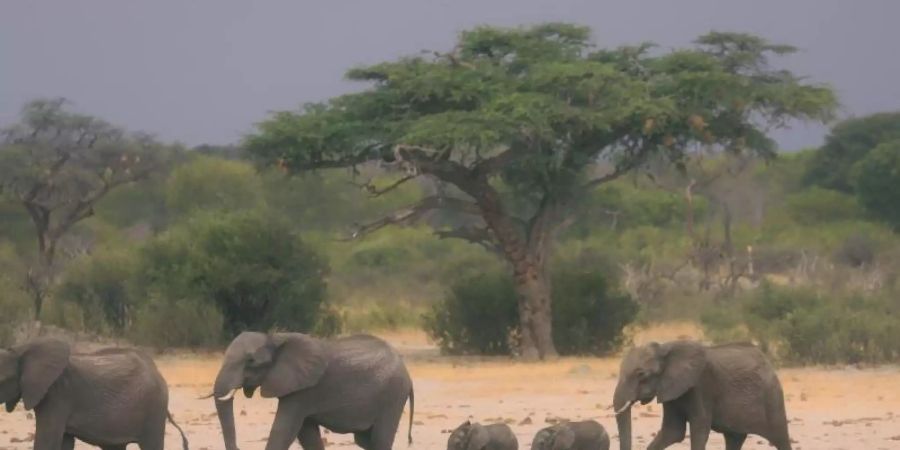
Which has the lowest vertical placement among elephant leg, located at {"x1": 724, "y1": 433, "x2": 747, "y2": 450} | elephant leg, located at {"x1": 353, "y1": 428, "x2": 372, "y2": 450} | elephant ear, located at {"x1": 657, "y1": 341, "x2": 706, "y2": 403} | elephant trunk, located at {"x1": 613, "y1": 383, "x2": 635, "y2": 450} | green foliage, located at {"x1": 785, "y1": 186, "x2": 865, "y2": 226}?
green foliage, located at {"x1": 785, "y1": 186, "x2": 865, "y2": 226}

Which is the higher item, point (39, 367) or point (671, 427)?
point (39, 367)

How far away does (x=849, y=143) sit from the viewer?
68562mm

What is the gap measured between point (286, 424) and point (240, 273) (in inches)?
626

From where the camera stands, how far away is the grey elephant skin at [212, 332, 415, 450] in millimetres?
12648

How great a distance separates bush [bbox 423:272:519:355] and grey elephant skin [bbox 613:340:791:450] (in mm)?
14840

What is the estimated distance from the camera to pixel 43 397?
12656mm

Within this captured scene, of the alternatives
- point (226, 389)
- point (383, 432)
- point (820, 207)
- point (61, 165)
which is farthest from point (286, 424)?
point (820, 207)

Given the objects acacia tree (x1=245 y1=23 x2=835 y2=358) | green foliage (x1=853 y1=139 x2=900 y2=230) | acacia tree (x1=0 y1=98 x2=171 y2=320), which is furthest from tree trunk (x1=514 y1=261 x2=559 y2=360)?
green foliage (x1=853 y1=139 x2=900 y2=230)

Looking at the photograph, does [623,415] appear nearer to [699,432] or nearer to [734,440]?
[699,432]

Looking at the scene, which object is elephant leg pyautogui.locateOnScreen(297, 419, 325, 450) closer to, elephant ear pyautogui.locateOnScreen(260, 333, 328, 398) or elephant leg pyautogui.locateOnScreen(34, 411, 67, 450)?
elephant ear pyautogui.locateOnScreen(260, 333, 328, 398)

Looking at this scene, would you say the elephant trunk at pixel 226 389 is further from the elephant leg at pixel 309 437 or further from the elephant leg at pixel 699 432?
the elephant leg at pixel 699 432

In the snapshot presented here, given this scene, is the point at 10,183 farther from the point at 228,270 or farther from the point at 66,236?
the point at 228,270

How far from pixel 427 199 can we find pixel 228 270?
3251 mm

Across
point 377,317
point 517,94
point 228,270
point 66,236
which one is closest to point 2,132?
point 66,236
